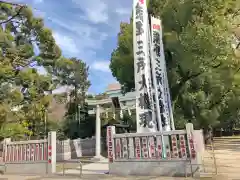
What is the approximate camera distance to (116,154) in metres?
9.21

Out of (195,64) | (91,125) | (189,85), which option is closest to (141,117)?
(195,64)

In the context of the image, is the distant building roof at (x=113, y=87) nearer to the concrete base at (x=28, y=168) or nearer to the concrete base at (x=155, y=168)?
the concrete base at (x=28, y=168)

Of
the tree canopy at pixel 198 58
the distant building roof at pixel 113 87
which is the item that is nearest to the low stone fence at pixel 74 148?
the tree canopy at pixel 198 58

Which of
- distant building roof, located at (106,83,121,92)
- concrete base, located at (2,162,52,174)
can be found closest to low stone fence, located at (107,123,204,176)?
concrete base, located at (2,162,52,174)

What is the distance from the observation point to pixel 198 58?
11.9m

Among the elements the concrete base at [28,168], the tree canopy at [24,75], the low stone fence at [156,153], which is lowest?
the concrete base at [28,168]

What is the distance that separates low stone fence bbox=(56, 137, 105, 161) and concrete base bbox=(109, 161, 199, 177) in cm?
840

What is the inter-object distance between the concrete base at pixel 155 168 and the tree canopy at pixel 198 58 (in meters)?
5.82

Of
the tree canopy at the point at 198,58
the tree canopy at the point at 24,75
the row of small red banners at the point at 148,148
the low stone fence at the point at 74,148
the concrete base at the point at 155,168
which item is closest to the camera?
the concrete base at the point at 155,168

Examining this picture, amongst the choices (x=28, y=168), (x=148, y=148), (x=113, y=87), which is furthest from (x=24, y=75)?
(x=113, y=87)

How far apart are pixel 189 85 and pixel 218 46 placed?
3756mm

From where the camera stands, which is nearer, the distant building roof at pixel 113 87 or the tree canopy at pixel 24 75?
the tree canopy at pixel 24 75

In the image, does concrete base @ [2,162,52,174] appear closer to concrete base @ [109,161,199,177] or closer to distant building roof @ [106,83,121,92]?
concrete base @ [109,161,199,177]

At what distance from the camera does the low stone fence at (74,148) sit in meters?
16.7
